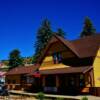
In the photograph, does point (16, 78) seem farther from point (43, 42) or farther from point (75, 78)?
point (43, 42)

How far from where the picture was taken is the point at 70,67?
38.2 meters

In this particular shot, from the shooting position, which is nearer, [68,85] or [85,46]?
[68,85]

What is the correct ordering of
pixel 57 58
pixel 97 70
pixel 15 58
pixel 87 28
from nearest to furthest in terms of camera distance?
1. pixel 97 70
2. pixel 57 58
3. pixel 87 28
4. pixel 15 58

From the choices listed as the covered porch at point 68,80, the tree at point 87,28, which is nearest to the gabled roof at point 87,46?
the covered porch at point 68,80

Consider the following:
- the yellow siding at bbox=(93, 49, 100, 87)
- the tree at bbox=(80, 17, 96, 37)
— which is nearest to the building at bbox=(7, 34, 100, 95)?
the yellow siding at bbox=(93, 49, 100, 87)

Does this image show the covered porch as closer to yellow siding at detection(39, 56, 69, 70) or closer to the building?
the building

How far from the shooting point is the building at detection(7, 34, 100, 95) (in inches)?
1395

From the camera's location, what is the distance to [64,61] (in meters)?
40.0

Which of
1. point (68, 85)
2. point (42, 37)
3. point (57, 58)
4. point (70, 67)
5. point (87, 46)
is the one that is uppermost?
point (42, 37)

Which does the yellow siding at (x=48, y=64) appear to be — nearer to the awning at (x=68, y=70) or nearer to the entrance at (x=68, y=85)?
the awning at (x=68, y=70)

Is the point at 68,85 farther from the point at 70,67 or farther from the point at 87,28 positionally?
the point at 87,28

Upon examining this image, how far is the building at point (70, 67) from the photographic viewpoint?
35.4 m

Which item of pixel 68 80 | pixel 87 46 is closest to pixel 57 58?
pixel 68 80

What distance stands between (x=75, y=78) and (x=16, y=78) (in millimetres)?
19783
